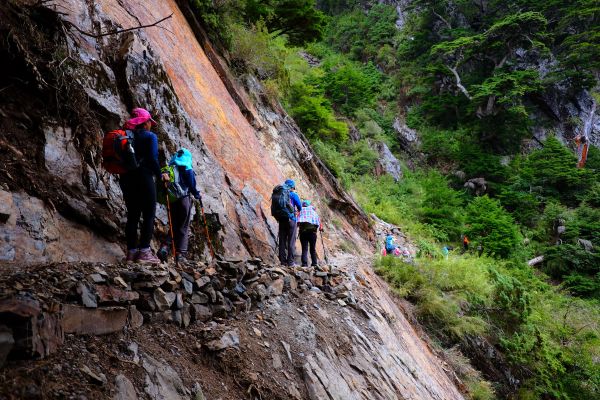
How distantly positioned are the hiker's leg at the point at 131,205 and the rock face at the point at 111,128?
0.35 meters

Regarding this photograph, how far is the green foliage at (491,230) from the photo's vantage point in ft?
69.6

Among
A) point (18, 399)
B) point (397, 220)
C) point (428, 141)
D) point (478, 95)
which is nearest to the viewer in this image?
point (18, 399)

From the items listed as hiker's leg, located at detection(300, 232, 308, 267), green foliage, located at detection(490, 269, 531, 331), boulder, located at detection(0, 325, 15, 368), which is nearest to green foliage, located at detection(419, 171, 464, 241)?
green foliage, located at detection(490, 269, 531, 331)

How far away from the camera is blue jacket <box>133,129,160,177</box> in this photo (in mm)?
4125

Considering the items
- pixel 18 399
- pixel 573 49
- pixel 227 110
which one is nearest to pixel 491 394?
pixel 227 110

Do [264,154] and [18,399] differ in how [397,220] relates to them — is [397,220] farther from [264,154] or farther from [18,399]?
[18,399]

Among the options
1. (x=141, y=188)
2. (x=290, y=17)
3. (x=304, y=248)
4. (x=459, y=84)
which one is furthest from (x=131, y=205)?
(x=459, y=84)

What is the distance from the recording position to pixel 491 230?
2175 centimetres

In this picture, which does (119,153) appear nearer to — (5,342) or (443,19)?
(5,342)

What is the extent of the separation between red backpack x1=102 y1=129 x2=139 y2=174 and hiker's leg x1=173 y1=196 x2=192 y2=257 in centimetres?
107

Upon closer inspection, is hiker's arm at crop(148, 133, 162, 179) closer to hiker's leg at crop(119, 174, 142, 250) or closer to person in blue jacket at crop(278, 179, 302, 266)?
hiker's leg at crop(119, 174, 142, 250)

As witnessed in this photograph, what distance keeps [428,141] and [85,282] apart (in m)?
30.8

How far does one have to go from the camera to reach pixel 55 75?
4.51 m

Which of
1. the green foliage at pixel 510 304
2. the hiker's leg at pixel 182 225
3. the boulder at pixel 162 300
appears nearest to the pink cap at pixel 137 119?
the hiker's leg at pixel 182 225
